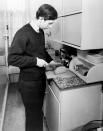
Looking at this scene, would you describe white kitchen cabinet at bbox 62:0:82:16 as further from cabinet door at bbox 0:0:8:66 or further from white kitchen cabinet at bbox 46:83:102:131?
cabinet door at bbox 0:0:8:66

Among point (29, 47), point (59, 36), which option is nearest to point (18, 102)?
point (59, 36)

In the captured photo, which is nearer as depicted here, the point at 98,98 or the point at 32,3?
the point at 98,98

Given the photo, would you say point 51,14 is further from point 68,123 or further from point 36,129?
point 36,129

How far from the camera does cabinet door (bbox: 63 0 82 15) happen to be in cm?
153

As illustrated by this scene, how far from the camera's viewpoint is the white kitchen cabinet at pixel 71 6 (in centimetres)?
153

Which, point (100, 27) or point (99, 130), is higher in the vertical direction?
point (100, 27)

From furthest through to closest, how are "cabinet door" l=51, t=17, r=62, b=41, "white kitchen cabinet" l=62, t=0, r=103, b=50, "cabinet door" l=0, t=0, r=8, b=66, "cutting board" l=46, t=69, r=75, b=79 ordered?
"cabinet door" l=0, t=0, r=8, b=66 → "cabinet door" l=51, t=17, r=62, b=41 → "cutting board" l=46, t=69, r=75, b=79 → "white kitchen cabinet" l=62, t=0, r=103, b=50

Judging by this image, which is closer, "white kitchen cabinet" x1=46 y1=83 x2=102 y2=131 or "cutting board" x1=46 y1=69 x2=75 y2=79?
"white kitchen cabinet" x1=46 y1=83 x2=102 y2=131

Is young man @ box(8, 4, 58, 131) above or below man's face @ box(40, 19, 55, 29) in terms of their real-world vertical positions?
below

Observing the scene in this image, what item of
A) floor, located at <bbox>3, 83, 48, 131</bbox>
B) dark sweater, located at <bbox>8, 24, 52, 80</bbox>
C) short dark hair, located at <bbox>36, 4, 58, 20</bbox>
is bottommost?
floor, located at <bbox>3, 83, 48, 131</bbox>

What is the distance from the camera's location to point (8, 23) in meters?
3.04

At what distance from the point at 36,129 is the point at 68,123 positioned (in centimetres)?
42

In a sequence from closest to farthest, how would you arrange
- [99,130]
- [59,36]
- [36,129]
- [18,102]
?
1. [99,130]
2. [36,129]
3. [59,36]
4. [18,102]

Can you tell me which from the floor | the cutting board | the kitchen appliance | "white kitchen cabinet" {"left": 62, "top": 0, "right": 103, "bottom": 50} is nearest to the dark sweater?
the cutting board
